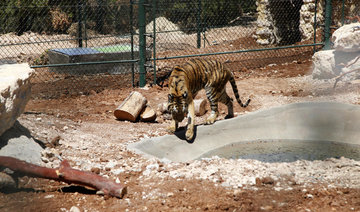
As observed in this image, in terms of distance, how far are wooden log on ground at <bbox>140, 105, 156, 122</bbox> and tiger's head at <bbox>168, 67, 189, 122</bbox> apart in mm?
917

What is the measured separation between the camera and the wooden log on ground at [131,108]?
6.71 m

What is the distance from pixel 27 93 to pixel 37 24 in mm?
10252

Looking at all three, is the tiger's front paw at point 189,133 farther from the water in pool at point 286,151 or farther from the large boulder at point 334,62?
the large boulder at point 334,62

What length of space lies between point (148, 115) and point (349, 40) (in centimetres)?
400

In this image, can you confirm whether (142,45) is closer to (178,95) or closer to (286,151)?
(178,95)

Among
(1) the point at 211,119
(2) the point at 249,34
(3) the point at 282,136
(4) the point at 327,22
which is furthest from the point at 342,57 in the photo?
(2) the point at 249,34

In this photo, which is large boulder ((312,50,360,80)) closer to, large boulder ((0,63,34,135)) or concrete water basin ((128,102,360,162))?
concrete water basin ((128,102,360,162))

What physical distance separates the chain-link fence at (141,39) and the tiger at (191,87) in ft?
6.42

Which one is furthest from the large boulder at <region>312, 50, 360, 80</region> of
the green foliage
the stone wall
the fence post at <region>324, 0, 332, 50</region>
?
the green foliage

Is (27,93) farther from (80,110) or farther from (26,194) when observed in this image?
(80,110)

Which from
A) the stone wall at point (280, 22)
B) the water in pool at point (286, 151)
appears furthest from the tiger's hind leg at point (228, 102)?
the stone wall at point (280, 22)

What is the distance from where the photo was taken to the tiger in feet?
19.4

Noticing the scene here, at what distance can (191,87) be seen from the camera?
615 cm

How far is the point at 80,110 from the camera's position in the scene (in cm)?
731
